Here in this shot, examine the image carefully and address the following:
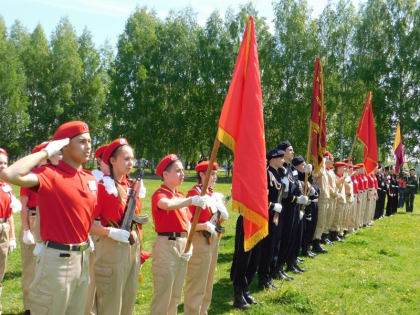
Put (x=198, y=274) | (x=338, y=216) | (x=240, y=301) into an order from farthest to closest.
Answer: (x=338, y=216)
(x=240, y=301)
(x=198, y=274)

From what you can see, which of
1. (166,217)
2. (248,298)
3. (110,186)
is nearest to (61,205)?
(110,186)

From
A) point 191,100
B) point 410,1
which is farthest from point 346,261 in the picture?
point 410,1

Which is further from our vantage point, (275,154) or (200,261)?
(275,154)

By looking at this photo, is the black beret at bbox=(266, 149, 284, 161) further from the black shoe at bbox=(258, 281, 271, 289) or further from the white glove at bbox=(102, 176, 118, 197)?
the white glove at bbox=(102, 176, 118, 197)

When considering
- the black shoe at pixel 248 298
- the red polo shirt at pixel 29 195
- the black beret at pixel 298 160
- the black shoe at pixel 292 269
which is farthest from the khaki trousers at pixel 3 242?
the black beret at pixel 298 160

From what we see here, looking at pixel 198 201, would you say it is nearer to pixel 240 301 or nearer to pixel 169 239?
pixel 169 239

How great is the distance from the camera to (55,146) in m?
3.46

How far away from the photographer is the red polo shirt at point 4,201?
579 centimetres

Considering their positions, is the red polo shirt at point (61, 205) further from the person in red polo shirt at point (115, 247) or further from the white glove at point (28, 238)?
the white glove at point (28, 238)

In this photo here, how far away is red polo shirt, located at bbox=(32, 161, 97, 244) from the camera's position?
11.6 feet

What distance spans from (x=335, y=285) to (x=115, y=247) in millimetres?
5012

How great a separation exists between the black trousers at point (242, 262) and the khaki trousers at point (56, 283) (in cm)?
344

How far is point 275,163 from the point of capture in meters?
7.77

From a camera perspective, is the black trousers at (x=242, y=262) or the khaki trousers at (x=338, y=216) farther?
the khaki trousers at (x=338, y=216)
